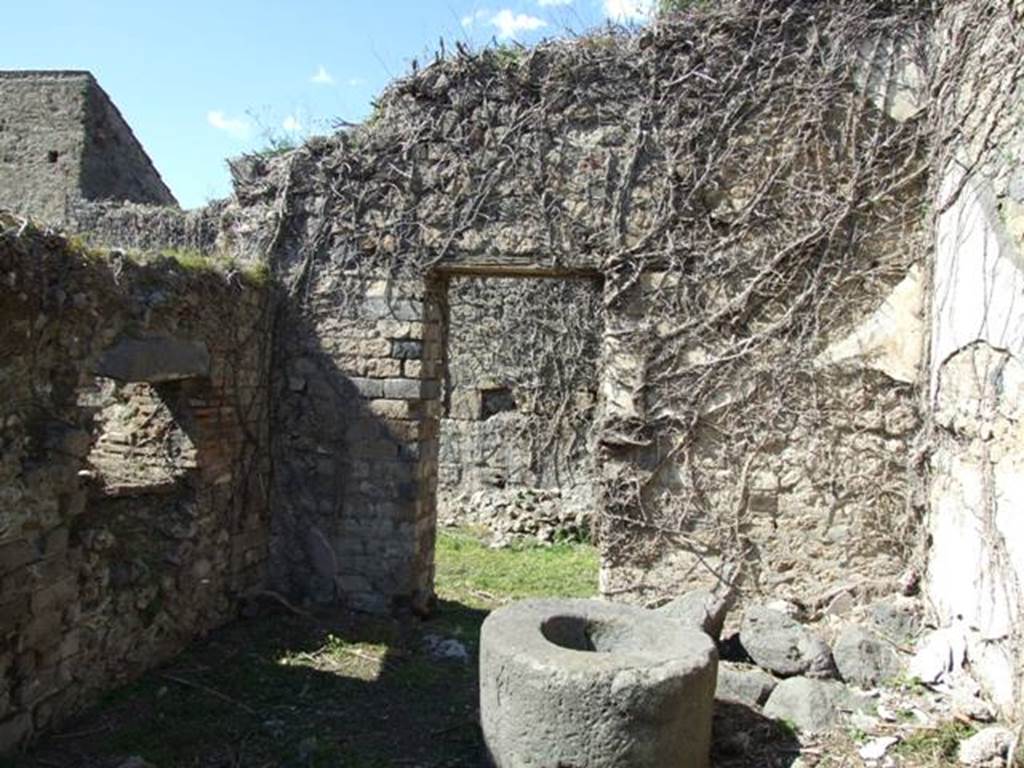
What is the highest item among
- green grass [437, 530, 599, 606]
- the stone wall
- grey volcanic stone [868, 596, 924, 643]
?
the stone wall

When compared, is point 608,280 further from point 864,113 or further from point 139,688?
point 139,688

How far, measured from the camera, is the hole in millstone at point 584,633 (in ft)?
14.0

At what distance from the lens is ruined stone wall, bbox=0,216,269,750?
13.0 feet

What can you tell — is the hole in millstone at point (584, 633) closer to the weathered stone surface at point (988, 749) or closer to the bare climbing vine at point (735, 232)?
the bare climbing vine at point (735, 232)

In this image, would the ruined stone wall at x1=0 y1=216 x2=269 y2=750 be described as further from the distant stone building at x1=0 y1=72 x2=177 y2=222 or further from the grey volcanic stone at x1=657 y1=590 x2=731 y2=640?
the distant stone building at x1=0 y1=72 x2=177 y2=222

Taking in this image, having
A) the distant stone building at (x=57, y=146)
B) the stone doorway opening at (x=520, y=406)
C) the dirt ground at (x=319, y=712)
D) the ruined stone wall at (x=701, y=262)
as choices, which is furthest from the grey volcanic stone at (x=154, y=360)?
the distant stone building at (x=57, y=146)

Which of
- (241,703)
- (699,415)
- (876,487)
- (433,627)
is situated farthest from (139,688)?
(876,487)

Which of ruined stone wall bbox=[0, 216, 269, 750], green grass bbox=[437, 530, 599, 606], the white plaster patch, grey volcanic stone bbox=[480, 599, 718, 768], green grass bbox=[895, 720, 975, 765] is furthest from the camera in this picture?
green grass bbox=[437, 530, 599, 606]

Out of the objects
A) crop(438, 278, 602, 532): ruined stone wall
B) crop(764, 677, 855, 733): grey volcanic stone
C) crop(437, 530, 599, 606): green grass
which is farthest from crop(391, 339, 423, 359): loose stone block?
crop(438, 278, 602, 532): ruined stone wall

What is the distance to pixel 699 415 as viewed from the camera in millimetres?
5512

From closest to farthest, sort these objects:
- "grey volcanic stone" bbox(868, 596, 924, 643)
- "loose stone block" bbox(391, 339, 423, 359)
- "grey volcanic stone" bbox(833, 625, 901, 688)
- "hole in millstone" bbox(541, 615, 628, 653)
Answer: "hole in millstone" bbox(541, 615, 628, 653) → "grey volcanic stone" bbox(833, 625, 901, 688) → "grey volcanic stone" bbox(868, 596, 924, 643) → "loose stone block" bbox(391, 339, 423, 359)

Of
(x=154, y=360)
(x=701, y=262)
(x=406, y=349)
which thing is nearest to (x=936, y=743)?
(x=701, y=262)

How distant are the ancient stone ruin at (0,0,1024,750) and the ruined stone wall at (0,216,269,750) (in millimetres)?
20

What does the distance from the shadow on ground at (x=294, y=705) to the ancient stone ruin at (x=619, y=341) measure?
0.22m
